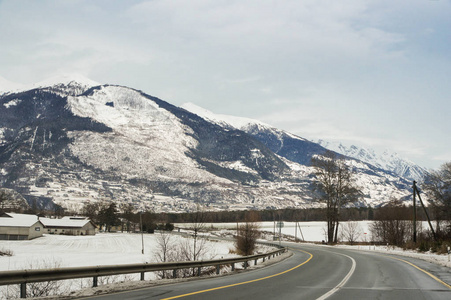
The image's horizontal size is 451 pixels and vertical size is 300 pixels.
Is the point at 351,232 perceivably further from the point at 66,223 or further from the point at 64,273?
the point at 66,223

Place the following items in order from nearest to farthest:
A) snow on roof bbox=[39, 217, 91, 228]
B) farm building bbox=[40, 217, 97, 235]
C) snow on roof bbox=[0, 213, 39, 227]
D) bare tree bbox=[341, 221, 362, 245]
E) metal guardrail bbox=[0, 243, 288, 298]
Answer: metal guardrail bbox=[0, 243, 288, 298] < bare tree bbox=[341, 221, 362, 245] < snow on roof bbox=[0, 213, 39, 227] < farm building bbox=[40, 217, 97, 235] < snow on roof bbox=[39, 217, 91, 228]

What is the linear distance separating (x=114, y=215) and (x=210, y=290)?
156079mm

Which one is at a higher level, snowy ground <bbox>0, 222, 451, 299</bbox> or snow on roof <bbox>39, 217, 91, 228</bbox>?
snowy ground <bbox>0, 222, 451, 299</bbox>

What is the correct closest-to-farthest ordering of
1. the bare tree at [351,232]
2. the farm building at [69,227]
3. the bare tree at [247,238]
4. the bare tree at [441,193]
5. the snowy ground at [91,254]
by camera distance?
1. the snowy ground at [91,254]
2. the bare tree at [247,238]
3. the bare tree at [441,193]
4. the bare tree at [351,232]
5. the farm building at [69,227]

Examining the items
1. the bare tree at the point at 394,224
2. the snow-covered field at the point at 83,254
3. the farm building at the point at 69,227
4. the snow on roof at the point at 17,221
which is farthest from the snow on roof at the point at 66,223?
the bare tree at the point at 394,224

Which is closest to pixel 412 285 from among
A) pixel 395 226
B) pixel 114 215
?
pixel 395 226

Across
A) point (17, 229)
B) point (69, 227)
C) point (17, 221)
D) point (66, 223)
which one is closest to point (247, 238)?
point (17, 229)

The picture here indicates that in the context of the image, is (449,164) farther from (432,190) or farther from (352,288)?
(352,288)

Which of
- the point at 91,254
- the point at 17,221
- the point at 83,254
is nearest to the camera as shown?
the point at 83,254

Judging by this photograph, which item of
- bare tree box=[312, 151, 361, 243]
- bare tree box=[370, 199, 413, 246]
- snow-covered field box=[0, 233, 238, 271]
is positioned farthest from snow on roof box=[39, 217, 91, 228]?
bare tree box=[312, 151, 361, 243]

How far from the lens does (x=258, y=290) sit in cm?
1512

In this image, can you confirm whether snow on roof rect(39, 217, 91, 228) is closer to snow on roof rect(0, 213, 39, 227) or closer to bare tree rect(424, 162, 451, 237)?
snow on roof rect(0, 213, 39, 227)

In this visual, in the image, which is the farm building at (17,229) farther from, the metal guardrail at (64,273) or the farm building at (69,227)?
the metal guardrail at (64,273)

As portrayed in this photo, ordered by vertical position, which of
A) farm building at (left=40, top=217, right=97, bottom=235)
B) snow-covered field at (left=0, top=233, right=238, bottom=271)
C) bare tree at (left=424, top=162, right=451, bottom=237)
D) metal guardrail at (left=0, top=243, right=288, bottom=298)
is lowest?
farm building at (left=40, top=217, right=97, bottom=235)
